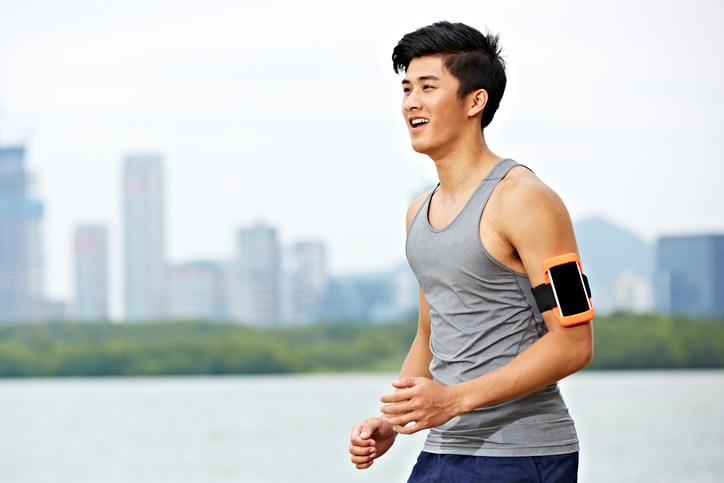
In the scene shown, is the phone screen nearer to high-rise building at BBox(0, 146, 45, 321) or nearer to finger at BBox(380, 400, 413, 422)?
finger at BBox(380, 400, 413, 422)

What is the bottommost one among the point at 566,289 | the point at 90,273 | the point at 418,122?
the point at 90,273

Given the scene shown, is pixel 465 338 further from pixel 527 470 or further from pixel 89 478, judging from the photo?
pixel 89 478

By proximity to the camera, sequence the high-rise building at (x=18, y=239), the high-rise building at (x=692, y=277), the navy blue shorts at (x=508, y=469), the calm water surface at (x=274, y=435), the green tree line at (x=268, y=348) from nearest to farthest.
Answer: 1. the navy blue shorts at (x=508, y=469)
2. the calm water surface at (x=274, y=435)
3. the green tree line at (x=268, y=348)
4. the high-rise building at (x=692, y=277)
5. the high-rise building at (x=18, y=239)

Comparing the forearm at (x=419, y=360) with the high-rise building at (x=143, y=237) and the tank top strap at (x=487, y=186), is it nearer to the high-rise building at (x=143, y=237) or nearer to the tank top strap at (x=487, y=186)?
the tank top strap at (x=487, y=186)

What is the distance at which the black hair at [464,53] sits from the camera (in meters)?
1.83

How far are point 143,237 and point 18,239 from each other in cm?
715

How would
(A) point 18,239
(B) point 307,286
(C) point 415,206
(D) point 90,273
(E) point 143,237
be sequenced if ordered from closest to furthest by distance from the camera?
(C) point 415,206, (B) point 307,286, (D) point 90,273, (E) point 143,237, (A) point 18,239

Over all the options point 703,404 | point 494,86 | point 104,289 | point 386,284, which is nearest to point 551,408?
point 494,86

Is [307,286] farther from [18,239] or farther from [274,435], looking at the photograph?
[274,435]

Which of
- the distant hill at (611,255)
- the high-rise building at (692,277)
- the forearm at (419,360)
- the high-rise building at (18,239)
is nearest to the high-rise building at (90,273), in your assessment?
Answer: the high-rise building at (18,239)

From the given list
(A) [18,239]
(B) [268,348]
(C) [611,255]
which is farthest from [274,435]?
(A) [18,239]

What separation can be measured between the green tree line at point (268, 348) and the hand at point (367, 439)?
2735cm

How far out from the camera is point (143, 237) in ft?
150

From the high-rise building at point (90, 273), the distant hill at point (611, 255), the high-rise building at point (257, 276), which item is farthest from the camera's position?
the high-rise building at point (90, 273)
